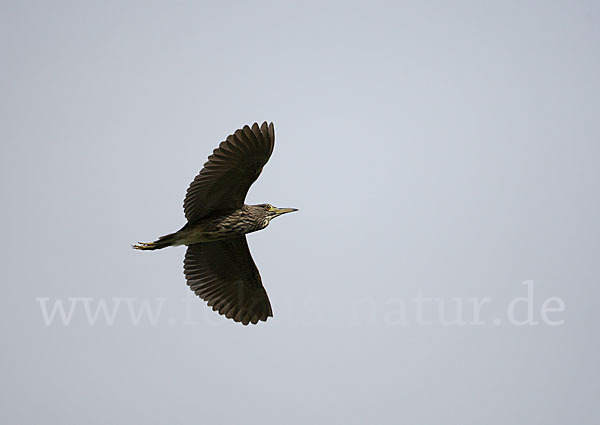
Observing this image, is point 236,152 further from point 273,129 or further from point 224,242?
point 224,242

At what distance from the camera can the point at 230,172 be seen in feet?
45.5

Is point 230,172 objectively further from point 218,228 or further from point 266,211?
point 266,211

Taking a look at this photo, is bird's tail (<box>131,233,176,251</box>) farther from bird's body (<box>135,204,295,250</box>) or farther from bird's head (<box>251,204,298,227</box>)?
bird's head (<box>251,204,298,227</box>)

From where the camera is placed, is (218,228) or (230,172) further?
(218,228)

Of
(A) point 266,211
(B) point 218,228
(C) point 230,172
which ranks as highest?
(C) point 230,172

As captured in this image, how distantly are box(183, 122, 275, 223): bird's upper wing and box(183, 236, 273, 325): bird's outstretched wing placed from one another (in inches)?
48.2

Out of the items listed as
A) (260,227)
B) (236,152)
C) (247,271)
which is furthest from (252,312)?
(236,152)

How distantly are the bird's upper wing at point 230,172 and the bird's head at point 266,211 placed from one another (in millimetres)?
370

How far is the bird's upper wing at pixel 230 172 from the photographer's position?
13484mm

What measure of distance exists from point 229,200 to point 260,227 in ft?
2.58

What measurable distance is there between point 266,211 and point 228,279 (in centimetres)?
181

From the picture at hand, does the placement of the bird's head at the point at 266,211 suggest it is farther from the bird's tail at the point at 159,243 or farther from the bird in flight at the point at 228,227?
the bird's tail at the point at 159,243

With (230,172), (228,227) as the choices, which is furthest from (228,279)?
(230,172)

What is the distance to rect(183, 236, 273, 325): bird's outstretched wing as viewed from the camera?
15.6m
